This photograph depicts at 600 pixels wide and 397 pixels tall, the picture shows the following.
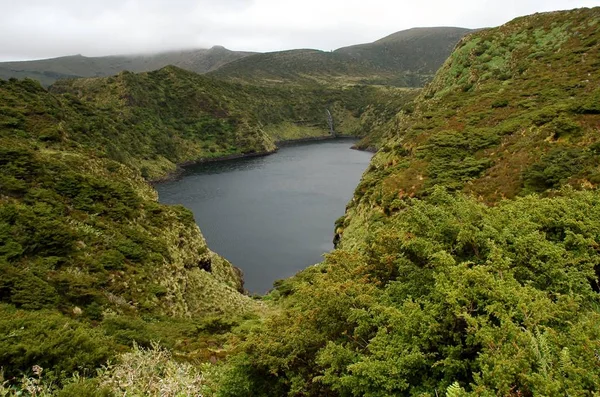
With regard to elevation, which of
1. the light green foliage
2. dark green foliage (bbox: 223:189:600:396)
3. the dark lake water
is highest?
dark green foliage (bbox: 223:189:600:396)

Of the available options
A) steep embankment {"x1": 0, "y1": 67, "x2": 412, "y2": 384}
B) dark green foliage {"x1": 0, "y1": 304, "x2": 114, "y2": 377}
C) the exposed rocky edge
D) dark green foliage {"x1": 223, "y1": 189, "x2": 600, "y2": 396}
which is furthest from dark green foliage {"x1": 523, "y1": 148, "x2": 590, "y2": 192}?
dark green foliage {"x1": 0, "y1": 304, "x2": 114, "y2": 377}

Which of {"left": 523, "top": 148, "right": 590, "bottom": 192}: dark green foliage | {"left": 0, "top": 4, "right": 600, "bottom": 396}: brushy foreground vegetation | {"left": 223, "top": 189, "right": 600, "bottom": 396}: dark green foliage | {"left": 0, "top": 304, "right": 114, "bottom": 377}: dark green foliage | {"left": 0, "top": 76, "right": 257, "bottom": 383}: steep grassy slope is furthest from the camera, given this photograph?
{"left": 523, "top": 148, "right": 590, "bottom": 192}: dark green foliage

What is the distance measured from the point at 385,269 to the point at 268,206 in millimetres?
82470

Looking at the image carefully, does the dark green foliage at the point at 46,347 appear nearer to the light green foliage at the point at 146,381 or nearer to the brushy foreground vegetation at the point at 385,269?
the brushy foreground vegetation at the point at 385,269

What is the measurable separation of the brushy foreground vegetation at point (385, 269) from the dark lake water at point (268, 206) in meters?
13.4

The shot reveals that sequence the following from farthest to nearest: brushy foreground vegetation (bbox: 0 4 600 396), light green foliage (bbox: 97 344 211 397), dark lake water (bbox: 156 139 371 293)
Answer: dark lake water (bbox: 156 139 371 293) < brushy foreground vegetation (bbox: 0 4 600 396) < light green foliage (bbox: 97 344 211 397)

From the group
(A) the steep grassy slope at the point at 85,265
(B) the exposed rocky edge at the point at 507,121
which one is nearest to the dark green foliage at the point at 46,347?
(A) the steep grassy slope at the point at 85,265

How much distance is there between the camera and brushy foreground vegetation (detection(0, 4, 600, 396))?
11695 mm

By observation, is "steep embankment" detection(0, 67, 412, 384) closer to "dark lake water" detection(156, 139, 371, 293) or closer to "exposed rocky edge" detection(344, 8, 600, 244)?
"dark lake water" detection(156, 139, 371, 293)

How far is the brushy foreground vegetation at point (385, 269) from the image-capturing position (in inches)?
460

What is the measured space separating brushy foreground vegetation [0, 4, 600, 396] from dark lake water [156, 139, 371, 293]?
528 inches

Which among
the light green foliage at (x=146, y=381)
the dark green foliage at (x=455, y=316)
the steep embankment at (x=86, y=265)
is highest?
the dark green foliage at (x=455, y=316)

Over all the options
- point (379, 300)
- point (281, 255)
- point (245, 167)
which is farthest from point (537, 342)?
point (245, 167)

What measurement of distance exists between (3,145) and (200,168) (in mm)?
115432
